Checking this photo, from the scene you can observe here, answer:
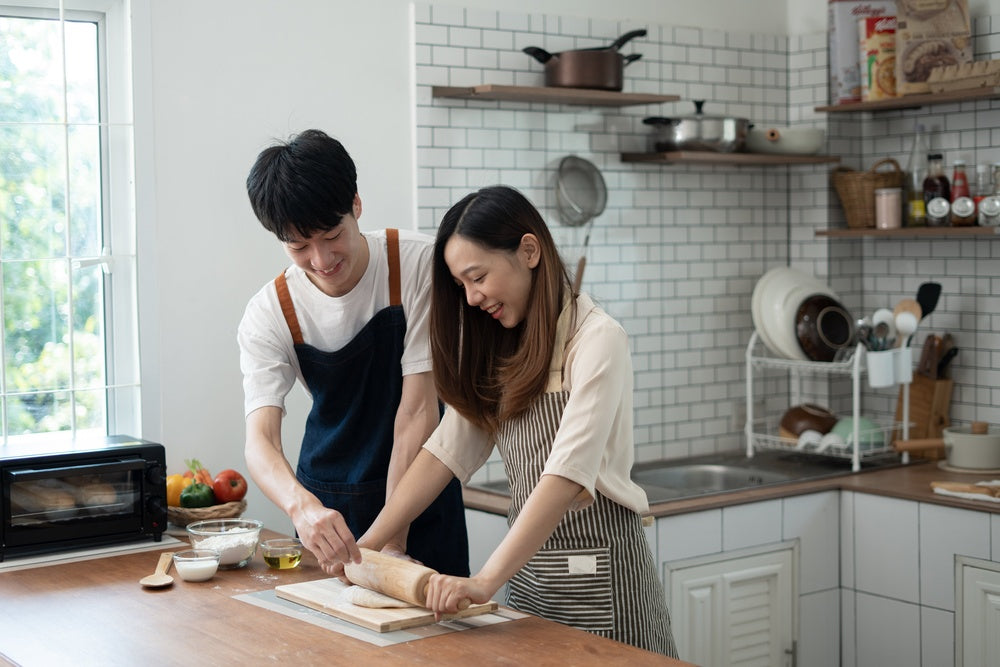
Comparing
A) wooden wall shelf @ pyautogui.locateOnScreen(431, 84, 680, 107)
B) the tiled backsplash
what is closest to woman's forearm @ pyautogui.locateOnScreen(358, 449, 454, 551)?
the tiled backsplash

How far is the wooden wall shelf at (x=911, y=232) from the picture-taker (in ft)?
13.5

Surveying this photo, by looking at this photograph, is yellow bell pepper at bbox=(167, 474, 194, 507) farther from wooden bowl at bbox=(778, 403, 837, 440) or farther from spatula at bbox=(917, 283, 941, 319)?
spatula at bbox=(917, 283, 941, 319)

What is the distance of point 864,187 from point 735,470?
44.9 inches

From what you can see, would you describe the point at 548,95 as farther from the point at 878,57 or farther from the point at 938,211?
the point at 938,211

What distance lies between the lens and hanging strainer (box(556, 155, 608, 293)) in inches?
167

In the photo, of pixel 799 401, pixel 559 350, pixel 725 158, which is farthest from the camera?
pixel 799 401

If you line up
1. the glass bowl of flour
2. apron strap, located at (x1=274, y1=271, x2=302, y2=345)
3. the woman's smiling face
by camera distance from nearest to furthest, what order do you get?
the woman's smiling face, the glass bowl of flour, apron strap, located at (x1=274, y1=271, x2=302, y2=345)

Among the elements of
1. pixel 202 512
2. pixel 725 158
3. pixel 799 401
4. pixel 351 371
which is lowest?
pixel 202 512

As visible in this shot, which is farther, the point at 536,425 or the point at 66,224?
the point at 66,224

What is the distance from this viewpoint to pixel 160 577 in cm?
262

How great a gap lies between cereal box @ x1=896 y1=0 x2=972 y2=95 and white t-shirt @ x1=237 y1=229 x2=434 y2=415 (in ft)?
7.36

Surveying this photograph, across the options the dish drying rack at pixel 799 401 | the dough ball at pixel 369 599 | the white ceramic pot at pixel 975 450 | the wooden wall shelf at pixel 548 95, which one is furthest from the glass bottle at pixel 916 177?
the dough ball at pixel 369 599

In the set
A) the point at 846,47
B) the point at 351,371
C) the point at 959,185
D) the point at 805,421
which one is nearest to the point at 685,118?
the point at 846,47

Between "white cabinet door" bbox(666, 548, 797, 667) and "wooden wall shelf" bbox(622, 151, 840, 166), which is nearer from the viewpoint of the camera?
"white cabinet door" bbox(666, 548, 797, 667)
